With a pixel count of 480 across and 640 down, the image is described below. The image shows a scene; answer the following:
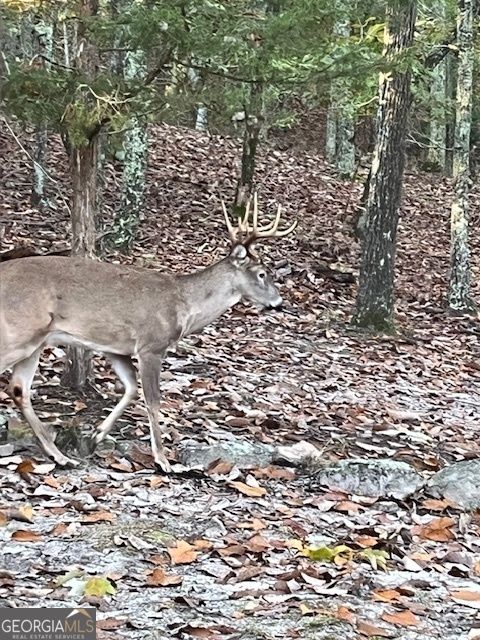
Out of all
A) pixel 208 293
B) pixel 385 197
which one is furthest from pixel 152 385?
pixel 385 197

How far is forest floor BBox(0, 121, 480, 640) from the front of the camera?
191 inches

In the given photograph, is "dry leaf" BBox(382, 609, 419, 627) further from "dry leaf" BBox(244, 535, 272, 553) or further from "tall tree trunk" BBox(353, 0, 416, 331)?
"tall tree trunk" BBox(353, 0, 416, 331)

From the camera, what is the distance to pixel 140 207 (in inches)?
637

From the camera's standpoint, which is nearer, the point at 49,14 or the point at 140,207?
the point at 49,14

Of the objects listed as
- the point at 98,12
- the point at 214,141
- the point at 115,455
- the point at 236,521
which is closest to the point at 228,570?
the point at 236,521

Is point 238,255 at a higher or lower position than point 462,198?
higher

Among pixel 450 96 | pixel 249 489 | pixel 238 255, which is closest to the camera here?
pixel 249 489

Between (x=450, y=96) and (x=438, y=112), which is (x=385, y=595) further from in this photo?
(x=450, y=96)

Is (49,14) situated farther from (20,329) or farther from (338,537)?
(338,537)

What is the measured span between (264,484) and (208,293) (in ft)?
6.57

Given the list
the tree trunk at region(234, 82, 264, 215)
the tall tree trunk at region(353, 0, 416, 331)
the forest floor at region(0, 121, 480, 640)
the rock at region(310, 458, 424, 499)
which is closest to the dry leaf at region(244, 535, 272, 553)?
Result: the forest floor at region(0, 121, 480, 640)

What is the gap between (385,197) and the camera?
528 inches

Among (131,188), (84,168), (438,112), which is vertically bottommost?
(131,188)

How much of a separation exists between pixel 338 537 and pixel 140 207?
10711 millimetres
